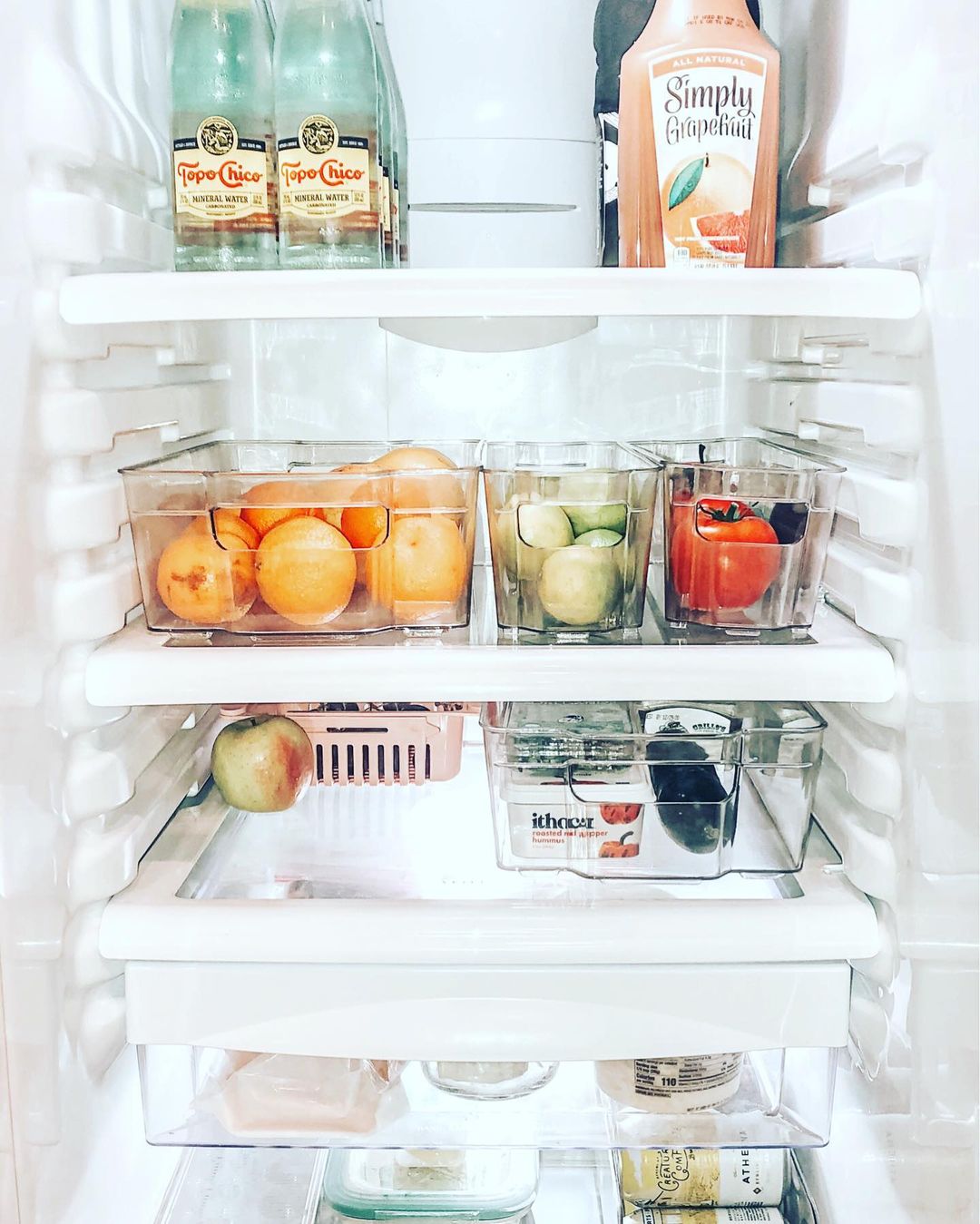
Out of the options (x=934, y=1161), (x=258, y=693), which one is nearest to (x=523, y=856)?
(x=258, y=693)

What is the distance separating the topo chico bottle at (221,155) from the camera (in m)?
0.97

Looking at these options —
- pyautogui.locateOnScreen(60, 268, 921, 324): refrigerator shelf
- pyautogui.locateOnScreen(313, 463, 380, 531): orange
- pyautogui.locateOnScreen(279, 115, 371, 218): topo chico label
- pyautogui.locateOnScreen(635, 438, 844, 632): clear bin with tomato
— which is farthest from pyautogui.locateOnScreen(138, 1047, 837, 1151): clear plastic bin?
pyautogui.locateOnScreen(279, 115, 371, 218): topo chico label

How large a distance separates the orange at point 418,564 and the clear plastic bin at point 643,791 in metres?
0.13

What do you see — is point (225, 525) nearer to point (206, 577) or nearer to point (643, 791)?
point (206, 577)

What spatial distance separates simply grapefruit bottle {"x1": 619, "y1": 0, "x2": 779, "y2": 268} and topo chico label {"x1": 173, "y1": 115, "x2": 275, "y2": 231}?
33cm

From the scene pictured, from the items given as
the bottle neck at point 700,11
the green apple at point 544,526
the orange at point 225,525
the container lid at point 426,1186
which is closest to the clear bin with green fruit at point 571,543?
the green apple at point 544,526

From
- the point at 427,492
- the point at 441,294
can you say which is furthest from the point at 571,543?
the point at 441,294

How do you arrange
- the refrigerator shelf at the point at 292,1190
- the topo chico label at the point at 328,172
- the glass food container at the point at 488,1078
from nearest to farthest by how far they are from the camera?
the topo chico label at the point at 328,172 → the glass food container at the point at 488,1078 → the refrigerator shelf at the point at 292,1190

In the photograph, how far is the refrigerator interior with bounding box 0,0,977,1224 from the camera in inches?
33.4

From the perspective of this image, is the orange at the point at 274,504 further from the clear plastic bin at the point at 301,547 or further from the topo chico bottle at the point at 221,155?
the topo chico bottle at the point at 221,155

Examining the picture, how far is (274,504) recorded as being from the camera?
972 millimetres

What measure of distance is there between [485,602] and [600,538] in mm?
238

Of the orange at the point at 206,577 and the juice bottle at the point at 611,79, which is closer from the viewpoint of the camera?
the orange at the point at 206,577

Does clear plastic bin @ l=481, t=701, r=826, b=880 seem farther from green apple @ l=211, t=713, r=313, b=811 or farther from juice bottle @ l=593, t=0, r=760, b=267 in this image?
juice bottle @ l=593, t=0, r=760, b=267
